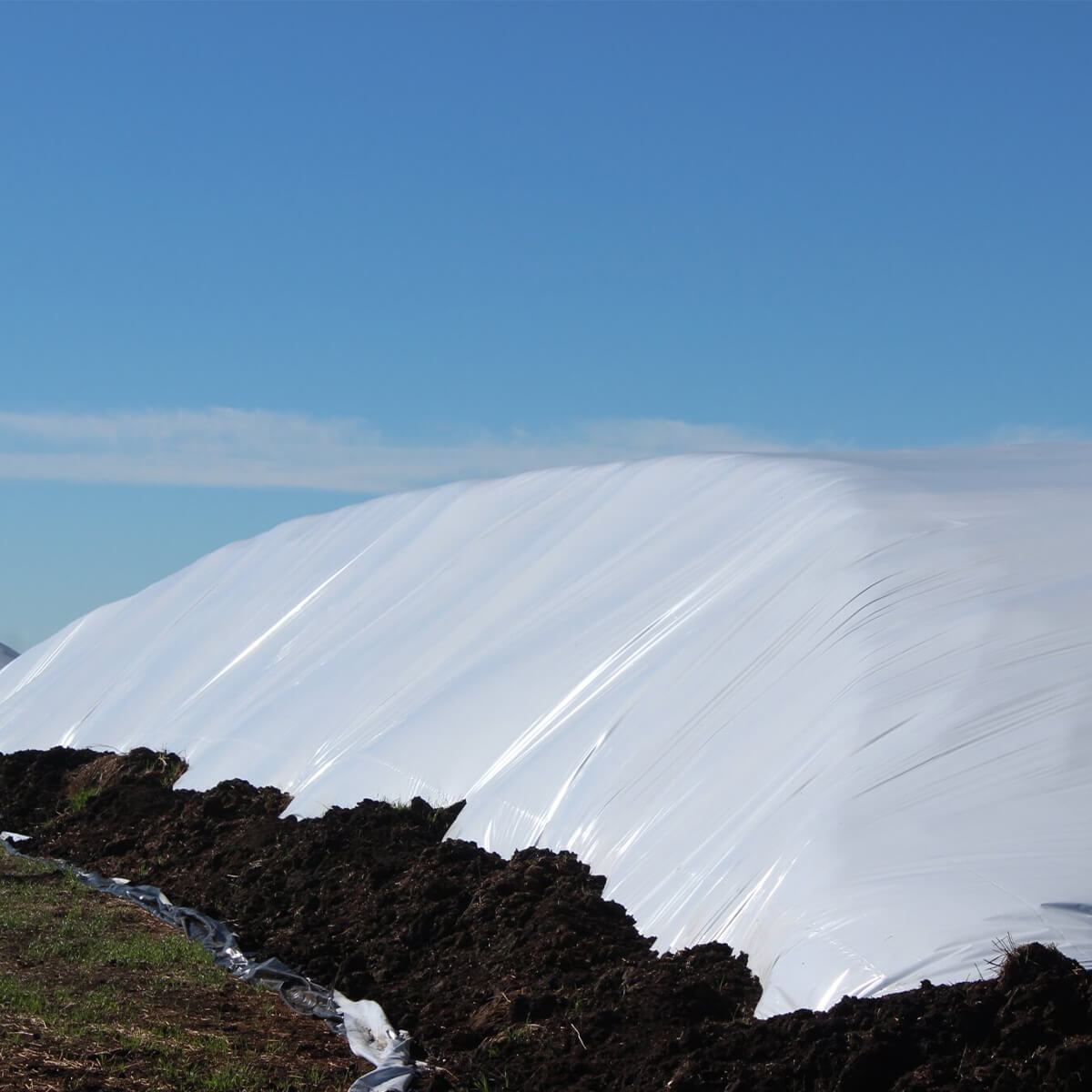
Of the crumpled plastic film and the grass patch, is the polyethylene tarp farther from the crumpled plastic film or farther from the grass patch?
the grass patch

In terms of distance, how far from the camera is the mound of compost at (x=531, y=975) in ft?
12.0

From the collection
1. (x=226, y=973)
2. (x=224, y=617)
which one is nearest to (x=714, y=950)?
(x=226, y=973)

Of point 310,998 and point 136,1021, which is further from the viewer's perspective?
point 310,998

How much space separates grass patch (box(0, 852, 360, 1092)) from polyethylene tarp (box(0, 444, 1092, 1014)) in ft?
4.88

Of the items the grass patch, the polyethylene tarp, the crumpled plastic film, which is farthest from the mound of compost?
the grass patch

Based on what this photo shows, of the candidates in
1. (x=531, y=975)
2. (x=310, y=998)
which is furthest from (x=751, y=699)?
(x=310, y=998)

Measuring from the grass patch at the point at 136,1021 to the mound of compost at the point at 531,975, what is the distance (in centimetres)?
38

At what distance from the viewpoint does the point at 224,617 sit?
14.5 m

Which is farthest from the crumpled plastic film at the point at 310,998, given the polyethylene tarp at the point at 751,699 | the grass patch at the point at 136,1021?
the polyethylene tarp at the point at 751,699

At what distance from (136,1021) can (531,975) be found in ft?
5.30

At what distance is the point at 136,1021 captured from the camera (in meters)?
5.42

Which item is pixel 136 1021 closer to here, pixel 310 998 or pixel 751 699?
pixel 310 998

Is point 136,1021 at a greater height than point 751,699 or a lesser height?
lesser

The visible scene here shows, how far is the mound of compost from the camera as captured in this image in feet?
12.0
